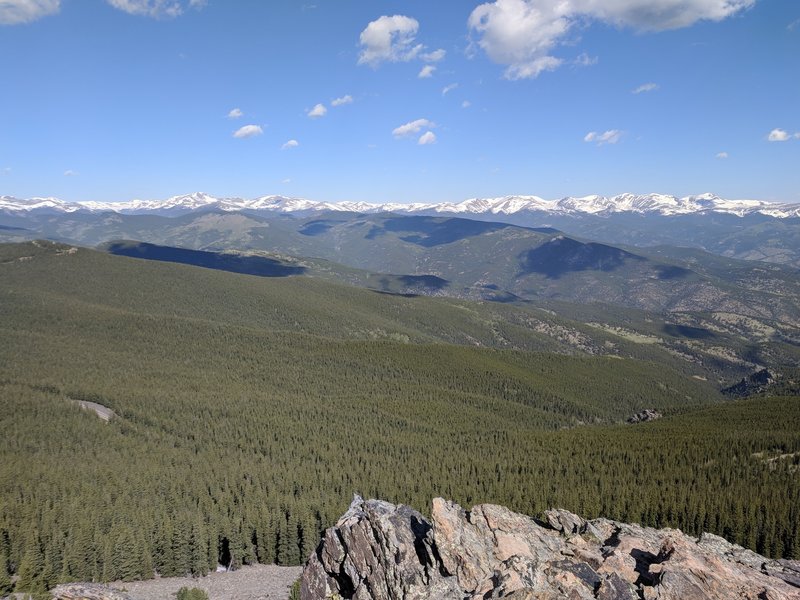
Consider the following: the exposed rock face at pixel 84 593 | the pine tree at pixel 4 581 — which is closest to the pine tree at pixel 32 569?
the pine tree at pixel 4 581

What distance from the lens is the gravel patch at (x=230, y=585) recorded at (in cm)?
7038

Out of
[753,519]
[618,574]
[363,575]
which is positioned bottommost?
[753,519]

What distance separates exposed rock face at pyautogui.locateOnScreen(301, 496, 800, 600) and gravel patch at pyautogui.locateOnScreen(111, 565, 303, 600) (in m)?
20.7

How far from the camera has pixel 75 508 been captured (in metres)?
86.4

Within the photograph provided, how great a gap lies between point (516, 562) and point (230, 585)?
52555 mm

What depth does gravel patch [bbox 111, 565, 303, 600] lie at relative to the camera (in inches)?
2771

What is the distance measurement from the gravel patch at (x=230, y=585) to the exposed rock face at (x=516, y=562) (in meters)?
20.7

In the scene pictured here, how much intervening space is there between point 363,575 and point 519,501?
2235 inches

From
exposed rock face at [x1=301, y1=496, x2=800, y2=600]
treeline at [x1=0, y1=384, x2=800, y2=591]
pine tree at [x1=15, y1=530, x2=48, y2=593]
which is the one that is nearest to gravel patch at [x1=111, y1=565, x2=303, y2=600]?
treeline at [x1=0, y1=384, x2=800, y2=591]

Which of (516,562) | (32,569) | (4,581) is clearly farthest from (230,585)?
(516,562)

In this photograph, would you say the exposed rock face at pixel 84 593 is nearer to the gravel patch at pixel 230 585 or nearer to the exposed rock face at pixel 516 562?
the gravel patch at pixel 230 585

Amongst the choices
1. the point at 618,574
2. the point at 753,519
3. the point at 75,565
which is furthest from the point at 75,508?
the point at 753,519

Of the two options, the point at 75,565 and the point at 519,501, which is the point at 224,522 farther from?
the point at 519,501

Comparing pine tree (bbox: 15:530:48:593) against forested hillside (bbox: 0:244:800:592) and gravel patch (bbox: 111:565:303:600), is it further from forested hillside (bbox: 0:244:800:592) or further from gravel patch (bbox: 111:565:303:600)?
gravel patch (bbox: 111:565:303:600)
